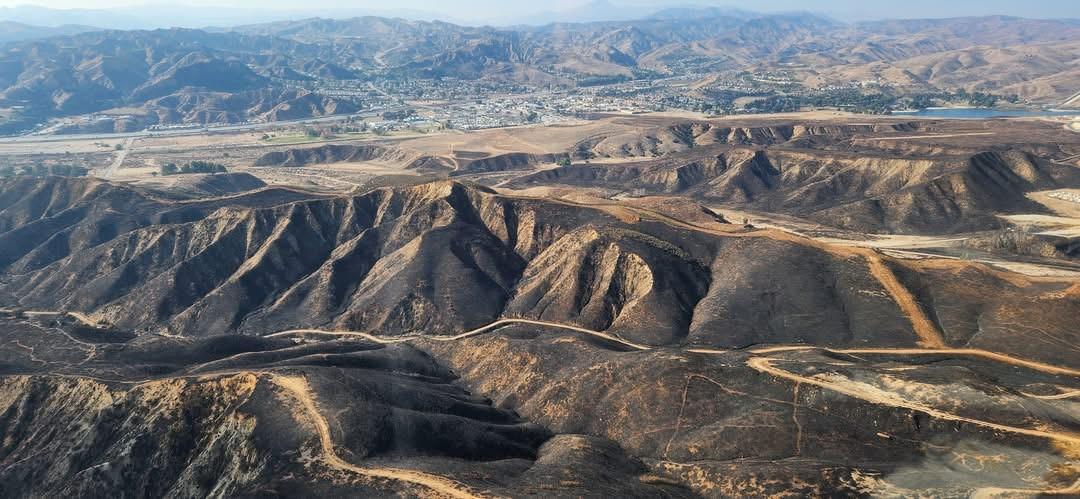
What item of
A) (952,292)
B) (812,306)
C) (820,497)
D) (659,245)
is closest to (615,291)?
(659,245)

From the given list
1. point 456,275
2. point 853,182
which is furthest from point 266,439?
point 853,182

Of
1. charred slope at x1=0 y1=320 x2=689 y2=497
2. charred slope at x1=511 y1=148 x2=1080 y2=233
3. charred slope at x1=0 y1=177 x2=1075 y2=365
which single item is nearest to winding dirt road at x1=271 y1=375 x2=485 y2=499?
charred slope at x1=0 y1=320 x2=689 y2=497

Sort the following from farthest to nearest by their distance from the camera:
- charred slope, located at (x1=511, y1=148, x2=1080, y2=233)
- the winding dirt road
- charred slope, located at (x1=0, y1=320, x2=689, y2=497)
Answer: charred slope, located at (x1=511, y1=148, x2=1080, y2=233)
charred slope, located at (x1=0, y1=320, x2=689, y2=497)
the winding dirt road

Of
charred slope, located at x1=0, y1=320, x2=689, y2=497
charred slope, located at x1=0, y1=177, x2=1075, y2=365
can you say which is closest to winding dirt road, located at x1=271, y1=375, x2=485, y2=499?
charred slope, located at x1=0, y1=320, x2=689, y2=497

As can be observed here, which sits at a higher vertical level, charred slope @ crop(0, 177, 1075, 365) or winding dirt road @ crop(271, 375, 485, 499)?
winding dirt road @ crop(271, 375, 485, 499)

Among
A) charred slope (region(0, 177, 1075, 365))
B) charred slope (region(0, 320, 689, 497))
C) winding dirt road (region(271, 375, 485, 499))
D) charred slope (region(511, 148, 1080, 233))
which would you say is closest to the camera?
winding dirt road (region(271, 375, 485, 499))

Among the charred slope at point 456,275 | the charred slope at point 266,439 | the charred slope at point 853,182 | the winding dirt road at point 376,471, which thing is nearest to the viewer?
the winding dirt road at point 376,471

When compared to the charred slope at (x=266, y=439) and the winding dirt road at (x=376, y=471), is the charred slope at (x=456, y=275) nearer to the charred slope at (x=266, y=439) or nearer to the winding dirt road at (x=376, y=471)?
the charred slope at (x=266, y=439)

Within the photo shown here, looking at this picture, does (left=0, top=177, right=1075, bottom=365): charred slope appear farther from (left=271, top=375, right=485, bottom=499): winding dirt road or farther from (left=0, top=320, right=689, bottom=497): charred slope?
(left=271, top=375, right=485, bottom=499): winding dirt road

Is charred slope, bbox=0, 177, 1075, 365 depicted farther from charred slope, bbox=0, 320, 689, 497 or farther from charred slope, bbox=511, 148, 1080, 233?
charred slope, bbox=511, 148, 1080, 233

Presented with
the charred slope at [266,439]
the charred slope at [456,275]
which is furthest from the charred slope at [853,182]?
the charred slope at [266,439]

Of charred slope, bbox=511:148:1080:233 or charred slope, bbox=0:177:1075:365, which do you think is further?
charred slope, bbox=511:148:1080:233
